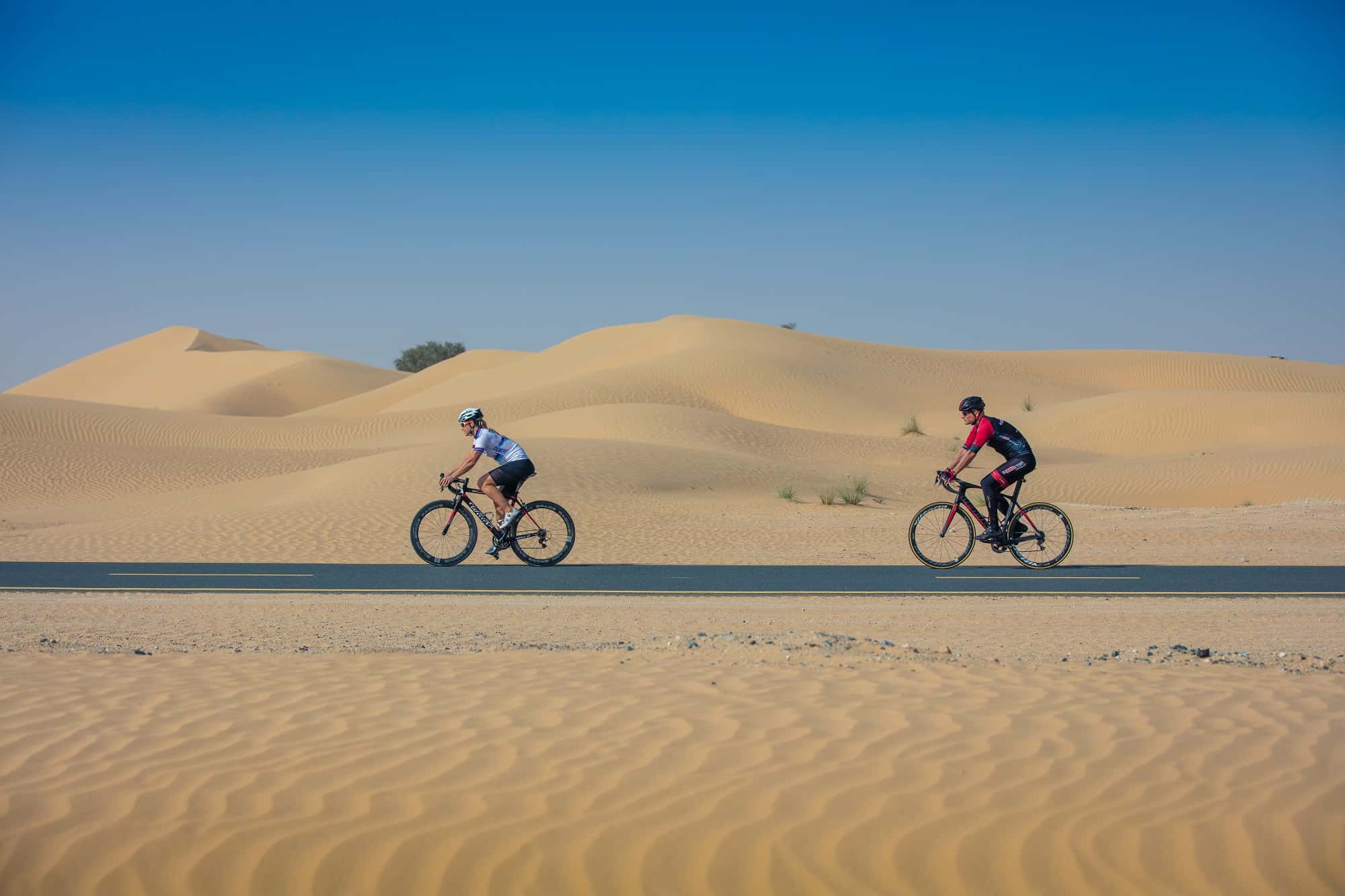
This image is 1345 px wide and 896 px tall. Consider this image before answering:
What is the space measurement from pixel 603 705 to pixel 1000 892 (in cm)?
295

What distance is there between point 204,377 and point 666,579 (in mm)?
147971

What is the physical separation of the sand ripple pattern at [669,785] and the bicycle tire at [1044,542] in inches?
317

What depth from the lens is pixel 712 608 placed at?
11883 mm

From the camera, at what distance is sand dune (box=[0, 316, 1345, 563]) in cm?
2159

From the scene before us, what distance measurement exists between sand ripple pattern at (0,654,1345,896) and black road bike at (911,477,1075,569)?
25.6 feet

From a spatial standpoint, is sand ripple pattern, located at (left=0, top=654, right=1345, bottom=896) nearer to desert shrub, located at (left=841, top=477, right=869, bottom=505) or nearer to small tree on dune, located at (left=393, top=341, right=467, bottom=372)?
desert shrub, located at (left=841, top=477, right=869, bottom=505)

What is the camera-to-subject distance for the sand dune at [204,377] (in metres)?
136

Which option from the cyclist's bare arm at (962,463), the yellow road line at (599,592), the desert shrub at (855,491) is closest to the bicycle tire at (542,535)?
the yellow road line at (599,592)

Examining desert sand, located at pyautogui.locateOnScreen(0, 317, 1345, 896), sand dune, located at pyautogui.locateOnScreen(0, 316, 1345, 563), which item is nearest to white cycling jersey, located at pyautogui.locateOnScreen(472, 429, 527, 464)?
desert sand, located at pyautogui.locateOnScreen(0, 317, 1345, 896)

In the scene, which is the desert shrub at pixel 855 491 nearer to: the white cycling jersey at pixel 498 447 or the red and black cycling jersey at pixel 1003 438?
the red and black cycling jersey at pixel 1003 438

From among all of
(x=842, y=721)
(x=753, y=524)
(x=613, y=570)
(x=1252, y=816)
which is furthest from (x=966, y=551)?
(x=1252, y=816)

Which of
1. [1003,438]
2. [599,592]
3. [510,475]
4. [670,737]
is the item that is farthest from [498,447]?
[670,737]

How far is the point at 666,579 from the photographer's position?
14.5m

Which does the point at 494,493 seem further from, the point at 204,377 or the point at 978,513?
the point at 204,377
